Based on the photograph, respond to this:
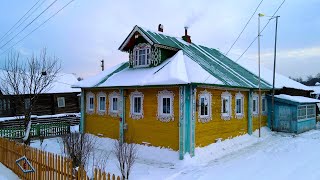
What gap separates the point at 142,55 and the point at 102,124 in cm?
481

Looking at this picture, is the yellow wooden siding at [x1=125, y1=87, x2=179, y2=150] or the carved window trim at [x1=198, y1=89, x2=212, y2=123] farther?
the carved window trim at [x1=198, y1=89, x2=212, y2=123]

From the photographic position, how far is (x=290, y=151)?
14859mm

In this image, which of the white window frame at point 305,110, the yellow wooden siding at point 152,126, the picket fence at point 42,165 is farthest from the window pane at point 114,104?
the white window frame at point 305,110

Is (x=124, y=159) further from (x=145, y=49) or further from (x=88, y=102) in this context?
(x=88, y=102)

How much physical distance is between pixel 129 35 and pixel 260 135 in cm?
1039

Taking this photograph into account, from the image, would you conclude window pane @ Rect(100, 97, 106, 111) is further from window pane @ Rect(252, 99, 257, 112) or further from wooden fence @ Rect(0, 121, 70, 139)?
window pane @ Rect(252, 99, 257, 112)

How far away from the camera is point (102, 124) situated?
58.8ft

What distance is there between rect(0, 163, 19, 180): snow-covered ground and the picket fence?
0.13m

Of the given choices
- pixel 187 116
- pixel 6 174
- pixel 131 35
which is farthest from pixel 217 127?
pixel 6 174

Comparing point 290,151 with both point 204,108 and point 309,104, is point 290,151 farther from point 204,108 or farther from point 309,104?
point 309,104

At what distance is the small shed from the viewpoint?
800 inches

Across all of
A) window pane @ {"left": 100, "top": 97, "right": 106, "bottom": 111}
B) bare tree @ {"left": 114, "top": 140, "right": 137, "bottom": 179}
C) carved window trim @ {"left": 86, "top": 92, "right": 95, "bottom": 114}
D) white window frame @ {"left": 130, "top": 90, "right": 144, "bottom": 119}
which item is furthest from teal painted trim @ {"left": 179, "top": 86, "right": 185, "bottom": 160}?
carved window trim @ {"left": 86, "top": 92, "right": 95, "bottom": 114}

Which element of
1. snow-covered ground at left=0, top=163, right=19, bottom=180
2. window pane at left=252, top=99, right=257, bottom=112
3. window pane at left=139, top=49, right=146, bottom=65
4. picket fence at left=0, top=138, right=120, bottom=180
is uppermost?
window pane at left=139, top=49, right=146, bottom=65

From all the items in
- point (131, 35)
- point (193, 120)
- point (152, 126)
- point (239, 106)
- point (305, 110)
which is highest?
point (131, 35)
